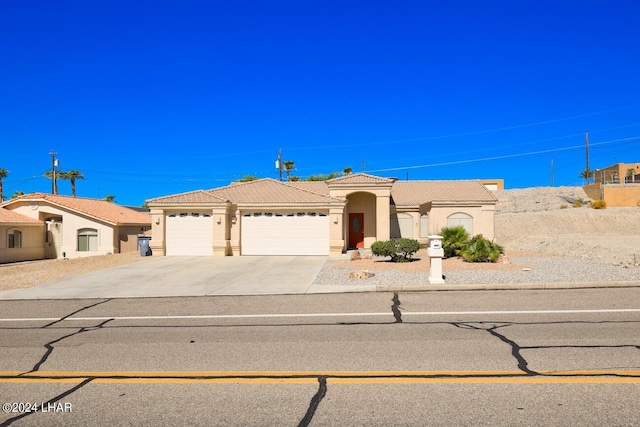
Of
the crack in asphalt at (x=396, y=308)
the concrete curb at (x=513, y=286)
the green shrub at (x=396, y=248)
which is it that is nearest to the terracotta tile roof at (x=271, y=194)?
the green shrub at (x=396, y=248)

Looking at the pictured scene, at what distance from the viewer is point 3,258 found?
96.5 feet

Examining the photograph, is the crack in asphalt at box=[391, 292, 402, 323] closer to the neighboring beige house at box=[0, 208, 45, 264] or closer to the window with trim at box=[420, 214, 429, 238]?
the window with trim at box=[420, 214, 429, 238]

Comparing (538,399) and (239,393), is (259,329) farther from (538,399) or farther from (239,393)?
(538,399)

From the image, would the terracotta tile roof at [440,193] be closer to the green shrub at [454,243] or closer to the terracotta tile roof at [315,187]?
the terracotta tile roof at [315,187]

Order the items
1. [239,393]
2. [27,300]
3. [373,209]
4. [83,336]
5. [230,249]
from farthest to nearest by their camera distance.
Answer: [373,209], [230,249], [27,300], [83,336], [239,393]

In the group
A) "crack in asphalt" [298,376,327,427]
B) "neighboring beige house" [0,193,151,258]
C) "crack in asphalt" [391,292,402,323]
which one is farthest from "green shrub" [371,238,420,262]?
"neighboring beige house" [0,193,151,258]

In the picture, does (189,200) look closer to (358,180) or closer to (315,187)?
(358,180)

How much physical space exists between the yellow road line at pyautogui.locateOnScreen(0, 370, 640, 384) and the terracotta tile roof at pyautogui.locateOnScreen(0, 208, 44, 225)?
2697 centimetres

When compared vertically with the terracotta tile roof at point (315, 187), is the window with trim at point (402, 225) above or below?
below

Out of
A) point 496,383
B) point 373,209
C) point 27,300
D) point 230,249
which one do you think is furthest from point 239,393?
point 373,209

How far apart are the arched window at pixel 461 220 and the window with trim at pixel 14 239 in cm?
2686

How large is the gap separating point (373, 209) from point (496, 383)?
87.2 ft

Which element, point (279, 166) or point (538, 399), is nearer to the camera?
point (538, 399)

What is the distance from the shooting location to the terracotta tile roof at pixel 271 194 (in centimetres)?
2781
